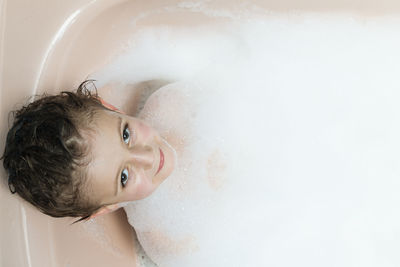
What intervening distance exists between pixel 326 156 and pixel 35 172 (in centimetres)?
67

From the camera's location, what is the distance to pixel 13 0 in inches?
30.0

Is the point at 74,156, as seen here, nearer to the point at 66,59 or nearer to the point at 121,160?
the point at 121,160

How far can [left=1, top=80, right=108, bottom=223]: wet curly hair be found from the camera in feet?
2.18

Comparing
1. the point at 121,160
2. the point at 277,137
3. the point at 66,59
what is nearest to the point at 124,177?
the point at 121,160

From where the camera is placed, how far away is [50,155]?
66cm

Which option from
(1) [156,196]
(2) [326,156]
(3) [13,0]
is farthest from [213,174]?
(3) [13,0]

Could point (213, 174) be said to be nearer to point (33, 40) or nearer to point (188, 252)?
point (188, 252)

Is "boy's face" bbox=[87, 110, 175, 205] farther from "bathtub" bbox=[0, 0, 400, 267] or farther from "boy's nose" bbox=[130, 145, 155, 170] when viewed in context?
"bathtub" bbox=[0, 0, 400, 267]

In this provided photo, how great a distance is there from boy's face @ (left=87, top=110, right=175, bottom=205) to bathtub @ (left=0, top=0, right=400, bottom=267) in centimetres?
14

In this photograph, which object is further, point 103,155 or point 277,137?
point 277,137

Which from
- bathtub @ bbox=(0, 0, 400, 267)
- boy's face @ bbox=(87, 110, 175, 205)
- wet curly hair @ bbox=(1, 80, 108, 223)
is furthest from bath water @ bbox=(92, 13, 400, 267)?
wet curly hair @ bbox=(1, 80, 108, 223)

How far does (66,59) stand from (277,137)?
51cm

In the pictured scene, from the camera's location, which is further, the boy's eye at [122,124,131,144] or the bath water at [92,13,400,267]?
the bath water at [92,13,400,267]

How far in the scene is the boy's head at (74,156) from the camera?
0.67 meters
